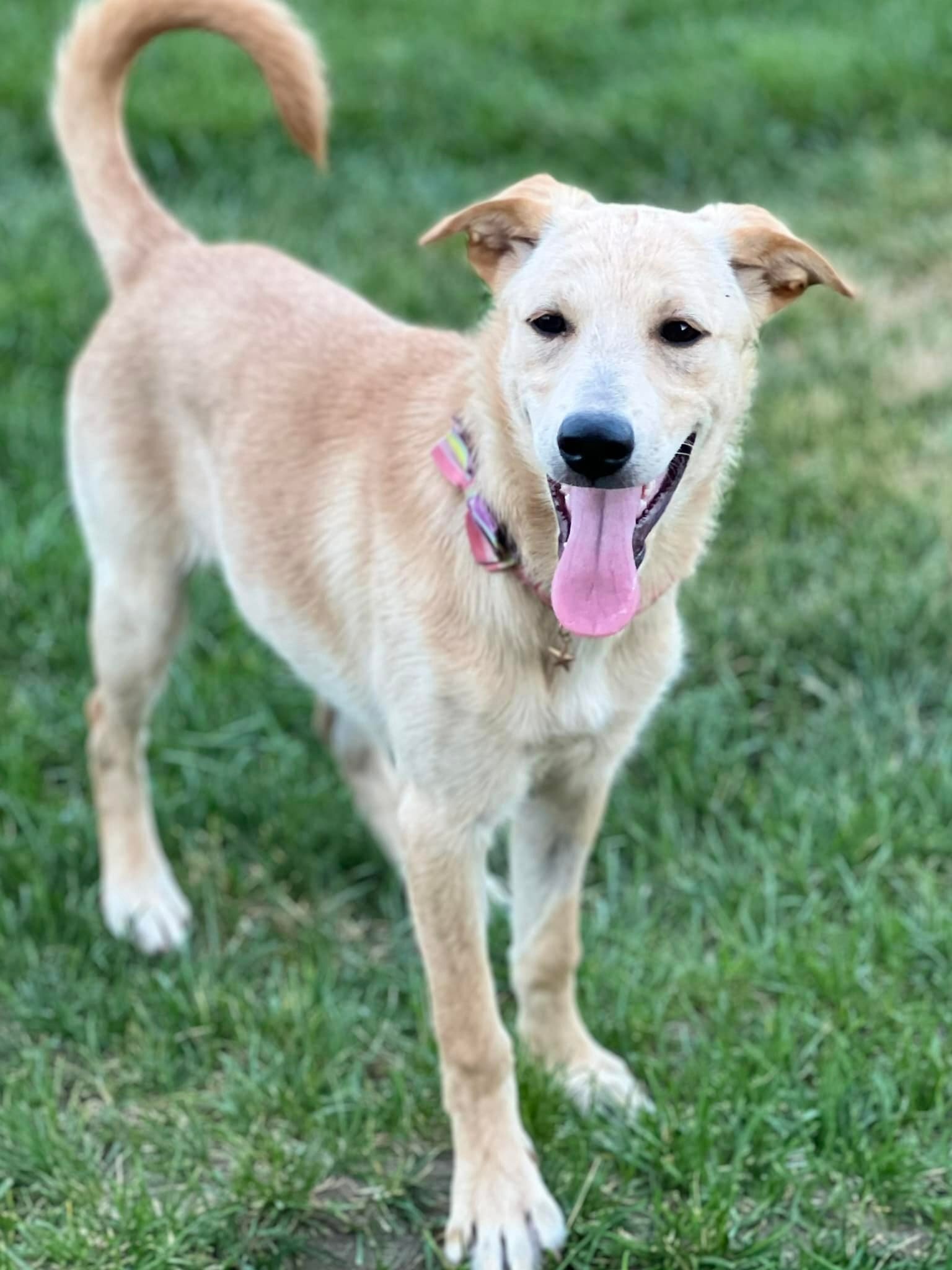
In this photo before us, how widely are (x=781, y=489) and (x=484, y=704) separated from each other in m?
2.27

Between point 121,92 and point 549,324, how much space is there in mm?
1628

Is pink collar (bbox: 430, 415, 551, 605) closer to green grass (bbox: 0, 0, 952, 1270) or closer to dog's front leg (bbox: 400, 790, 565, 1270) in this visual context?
dog's front leg (bbox: 400, 790, 565, 1270)

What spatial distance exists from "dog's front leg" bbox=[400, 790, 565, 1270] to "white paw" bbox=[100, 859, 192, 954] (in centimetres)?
93

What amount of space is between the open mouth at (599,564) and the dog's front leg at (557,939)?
1.87 ft

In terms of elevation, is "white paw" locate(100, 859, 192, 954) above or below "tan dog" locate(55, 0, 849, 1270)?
below

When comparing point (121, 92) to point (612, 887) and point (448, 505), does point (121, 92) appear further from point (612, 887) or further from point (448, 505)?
point (612, 887)

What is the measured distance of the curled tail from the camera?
3.26m

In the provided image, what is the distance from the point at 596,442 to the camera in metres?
2.14

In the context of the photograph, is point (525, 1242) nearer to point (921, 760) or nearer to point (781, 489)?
point (921, 760)

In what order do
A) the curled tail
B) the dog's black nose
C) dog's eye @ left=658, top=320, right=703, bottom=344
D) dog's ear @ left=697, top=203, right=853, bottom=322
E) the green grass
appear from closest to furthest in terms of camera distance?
the dog's black nose
dog's eye @ left=658, top=320, right=703, bottom=344
dog's ear @ left=697, top=203, right=853, bottom=322
the green grass
the curled tail

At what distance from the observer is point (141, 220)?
11.4 ft

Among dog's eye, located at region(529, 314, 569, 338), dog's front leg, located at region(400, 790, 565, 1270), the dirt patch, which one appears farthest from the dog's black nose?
the dirt patch

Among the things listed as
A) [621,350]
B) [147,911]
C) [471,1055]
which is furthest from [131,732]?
[621,350]

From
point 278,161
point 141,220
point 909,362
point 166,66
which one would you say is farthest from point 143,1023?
point 166,66
